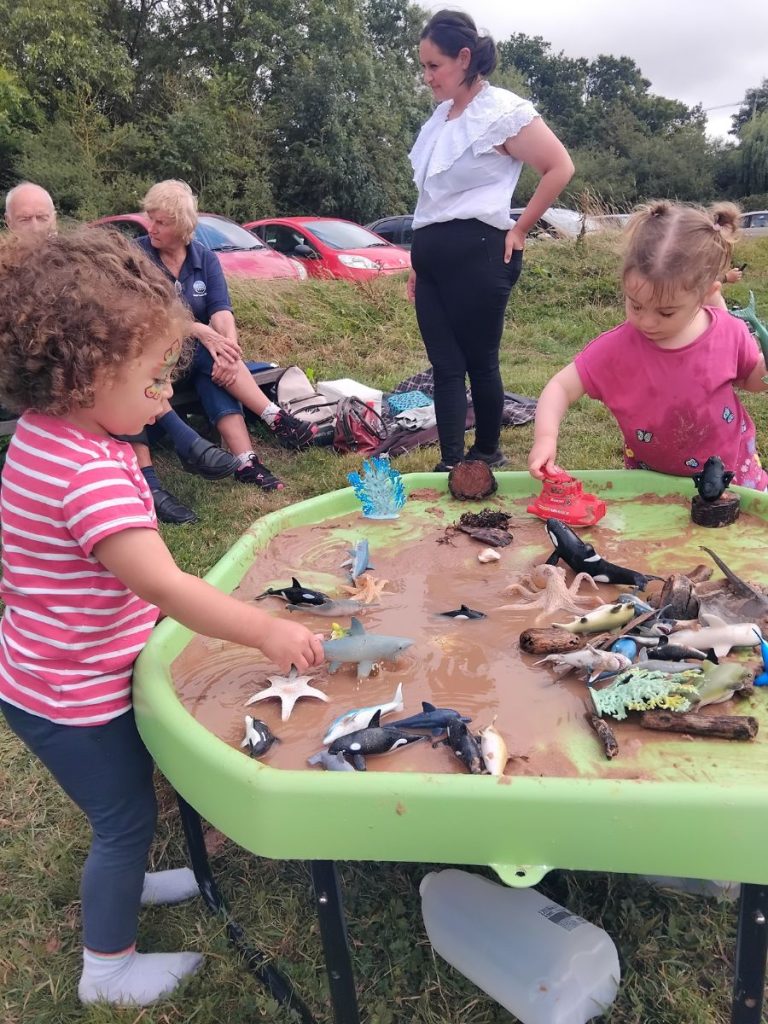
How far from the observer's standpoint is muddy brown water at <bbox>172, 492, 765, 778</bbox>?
3.94ft

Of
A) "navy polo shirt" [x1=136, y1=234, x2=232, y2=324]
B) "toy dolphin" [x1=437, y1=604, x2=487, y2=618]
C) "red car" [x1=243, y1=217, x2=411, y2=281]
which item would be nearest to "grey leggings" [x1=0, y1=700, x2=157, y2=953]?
"toy dolphin" [x1=437, y1=604, x2=487, y2=618]

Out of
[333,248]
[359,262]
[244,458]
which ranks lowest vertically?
[244,458]

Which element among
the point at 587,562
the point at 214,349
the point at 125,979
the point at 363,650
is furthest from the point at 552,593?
the point at 214,349

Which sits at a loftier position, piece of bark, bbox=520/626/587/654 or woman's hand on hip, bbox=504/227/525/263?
woman's hand on hip, bbox=504/227/525/263

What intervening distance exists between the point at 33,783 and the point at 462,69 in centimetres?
263

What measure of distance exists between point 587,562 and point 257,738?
836mm

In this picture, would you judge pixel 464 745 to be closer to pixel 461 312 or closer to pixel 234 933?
pixel 234 933

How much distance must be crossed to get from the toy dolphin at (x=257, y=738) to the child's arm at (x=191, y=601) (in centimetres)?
10

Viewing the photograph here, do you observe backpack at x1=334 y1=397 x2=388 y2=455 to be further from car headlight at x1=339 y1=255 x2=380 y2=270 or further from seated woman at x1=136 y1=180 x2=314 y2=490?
car headlight at x1=339 y1=255 x2=380 y2=270

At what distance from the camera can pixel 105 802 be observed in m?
1.33

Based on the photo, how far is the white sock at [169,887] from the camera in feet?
5.23

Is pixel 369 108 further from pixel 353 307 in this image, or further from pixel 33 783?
pixel 33 783

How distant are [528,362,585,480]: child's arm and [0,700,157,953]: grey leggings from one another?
1.21 metres

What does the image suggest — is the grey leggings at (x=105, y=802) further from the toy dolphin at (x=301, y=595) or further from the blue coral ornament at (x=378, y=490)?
the blue coral ornament at (x=378, y=490)
